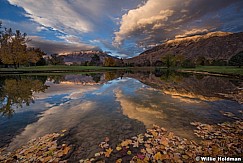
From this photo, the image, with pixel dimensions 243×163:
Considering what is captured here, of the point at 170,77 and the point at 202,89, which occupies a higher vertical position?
the point at 170,77

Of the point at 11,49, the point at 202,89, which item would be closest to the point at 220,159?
the point at 202,89

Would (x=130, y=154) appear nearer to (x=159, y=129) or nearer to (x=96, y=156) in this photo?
(x=96, y=156)

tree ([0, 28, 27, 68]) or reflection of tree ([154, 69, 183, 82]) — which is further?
tree ([0, 28, 27, 68])

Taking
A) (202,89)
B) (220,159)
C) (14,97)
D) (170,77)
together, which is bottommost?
(220,159)

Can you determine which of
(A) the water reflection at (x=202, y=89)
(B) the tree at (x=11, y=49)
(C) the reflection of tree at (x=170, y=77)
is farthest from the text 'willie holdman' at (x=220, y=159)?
(B) the tree at (x=11, y=49)

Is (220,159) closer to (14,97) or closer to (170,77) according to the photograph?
(14,97)

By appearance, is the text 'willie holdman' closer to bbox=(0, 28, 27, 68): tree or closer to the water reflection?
the water reflection

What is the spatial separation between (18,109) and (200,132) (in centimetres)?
1138

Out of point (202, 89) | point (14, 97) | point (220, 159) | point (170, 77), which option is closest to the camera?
point (220, 159)

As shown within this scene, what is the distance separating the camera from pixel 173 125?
7.18m

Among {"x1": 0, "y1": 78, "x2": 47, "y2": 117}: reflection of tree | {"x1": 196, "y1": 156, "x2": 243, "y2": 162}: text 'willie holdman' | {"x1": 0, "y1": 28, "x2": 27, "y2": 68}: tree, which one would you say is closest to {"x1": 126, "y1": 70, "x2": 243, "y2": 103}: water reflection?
{"x1": 196, "y1": 156, "x2": 243, "y2": 162}: text 'willie holdman'

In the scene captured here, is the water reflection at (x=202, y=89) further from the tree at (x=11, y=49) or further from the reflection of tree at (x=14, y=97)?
the tree at (x=11, y=49)

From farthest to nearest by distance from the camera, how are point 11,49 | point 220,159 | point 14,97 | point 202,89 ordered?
1. point 11,49
2. point 202,89
3. point 14,97
4. point 220,159

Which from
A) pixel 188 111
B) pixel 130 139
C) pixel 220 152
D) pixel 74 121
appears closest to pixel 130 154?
pixel 130 139
